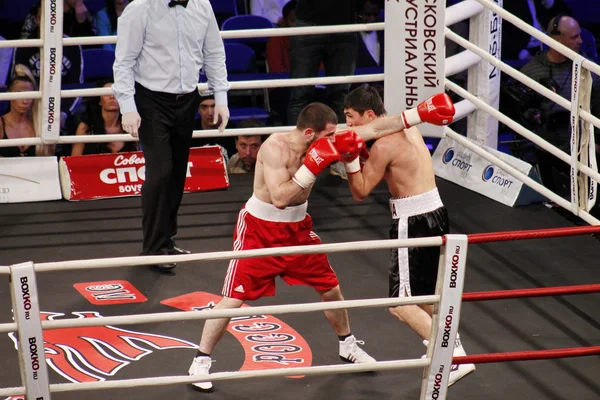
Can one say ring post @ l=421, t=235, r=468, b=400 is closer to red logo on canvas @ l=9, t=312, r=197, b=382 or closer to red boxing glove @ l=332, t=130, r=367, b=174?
red boxing glove @ l=332, t=130, r=367, b=174

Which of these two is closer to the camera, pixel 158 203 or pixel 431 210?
pixel 431 210

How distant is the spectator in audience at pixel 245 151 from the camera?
20.1 feet

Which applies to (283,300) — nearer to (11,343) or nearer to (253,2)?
(11,343)

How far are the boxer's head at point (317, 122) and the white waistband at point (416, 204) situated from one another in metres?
0.45

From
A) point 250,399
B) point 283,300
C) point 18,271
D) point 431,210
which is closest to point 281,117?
point 283,300

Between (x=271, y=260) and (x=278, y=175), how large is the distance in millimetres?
353

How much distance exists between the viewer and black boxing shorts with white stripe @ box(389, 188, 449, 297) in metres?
4.02

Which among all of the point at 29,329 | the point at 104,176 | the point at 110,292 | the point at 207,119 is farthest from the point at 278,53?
the point at 29,329

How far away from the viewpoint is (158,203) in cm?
493

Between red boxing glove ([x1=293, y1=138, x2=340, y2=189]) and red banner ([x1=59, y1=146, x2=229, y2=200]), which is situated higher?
red boxing glove ([x1=293, y1=138, x2=340, y2=189])

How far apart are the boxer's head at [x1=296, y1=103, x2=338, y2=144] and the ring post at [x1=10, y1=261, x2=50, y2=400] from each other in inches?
54.1

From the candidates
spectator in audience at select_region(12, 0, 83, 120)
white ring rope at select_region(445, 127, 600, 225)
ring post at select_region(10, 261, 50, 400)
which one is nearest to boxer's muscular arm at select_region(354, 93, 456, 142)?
white ring rope at select_region(445, 127, 600, 225)

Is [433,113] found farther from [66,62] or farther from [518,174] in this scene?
[66,62]

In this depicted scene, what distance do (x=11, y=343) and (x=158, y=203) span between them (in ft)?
3.58
